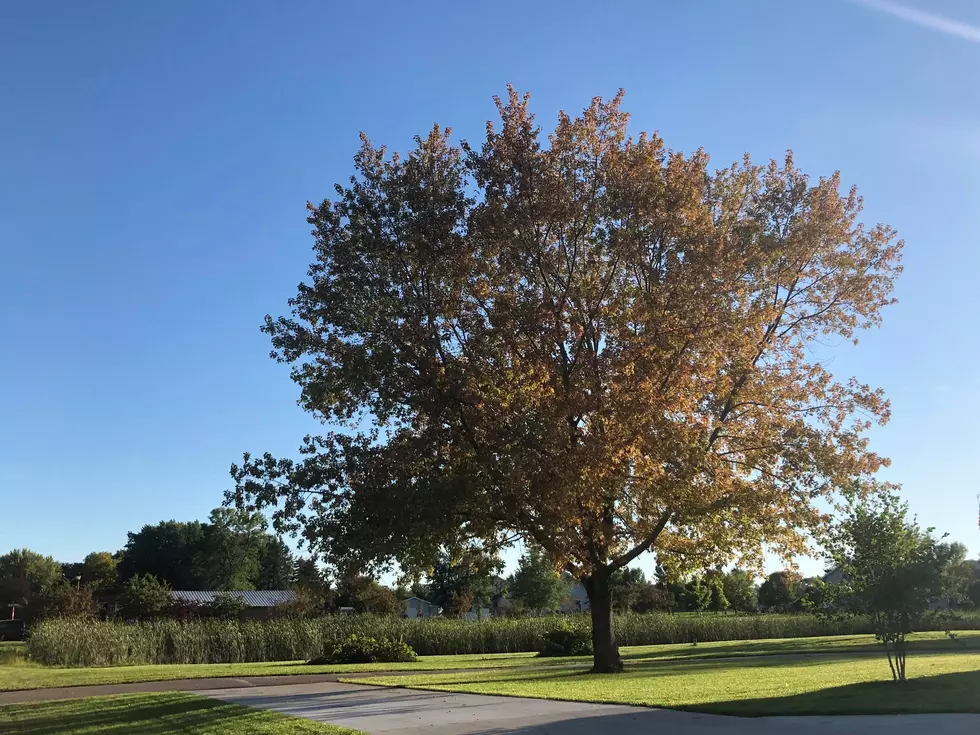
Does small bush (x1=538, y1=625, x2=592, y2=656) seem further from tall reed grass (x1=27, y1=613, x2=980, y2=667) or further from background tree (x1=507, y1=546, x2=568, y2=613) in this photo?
background tree (x1=507, y1=546, x2=568, y2=613)

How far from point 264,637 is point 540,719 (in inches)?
968

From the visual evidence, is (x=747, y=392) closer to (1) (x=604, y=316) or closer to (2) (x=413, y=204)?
(1) (x=604, y=316)

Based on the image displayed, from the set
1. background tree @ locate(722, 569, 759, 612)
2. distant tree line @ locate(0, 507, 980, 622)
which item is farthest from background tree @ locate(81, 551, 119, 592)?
background tree @ locate(722, 569, 759, 612)

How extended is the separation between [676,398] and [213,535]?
97866 millimetres

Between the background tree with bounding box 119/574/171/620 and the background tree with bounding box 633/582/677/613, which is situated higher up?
the background tree with bounding box 119/574/171/620

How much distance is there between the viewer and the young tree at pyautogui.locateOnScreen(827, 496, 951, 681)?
1428cm

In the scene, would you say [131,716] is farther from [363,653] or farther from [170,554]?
[170,554]

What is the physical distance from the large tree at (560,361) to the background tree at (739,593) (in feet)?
208

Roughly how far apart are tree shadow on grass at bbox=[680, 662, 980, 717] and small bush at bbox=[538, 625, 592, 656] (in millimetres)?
19576

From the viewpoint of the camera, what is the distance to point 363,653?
28.5m

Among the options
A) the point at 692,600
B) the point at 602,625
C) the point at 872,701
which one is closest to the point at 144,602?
the point at 602,625

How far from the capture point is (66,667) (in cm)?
2877

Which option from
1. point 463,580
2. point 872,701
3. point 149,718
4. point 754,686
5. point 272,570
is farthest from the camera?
point 272,570

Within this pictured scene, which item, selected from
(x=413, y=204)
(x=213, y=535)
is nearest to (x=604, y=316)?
(x=413, y=204)
